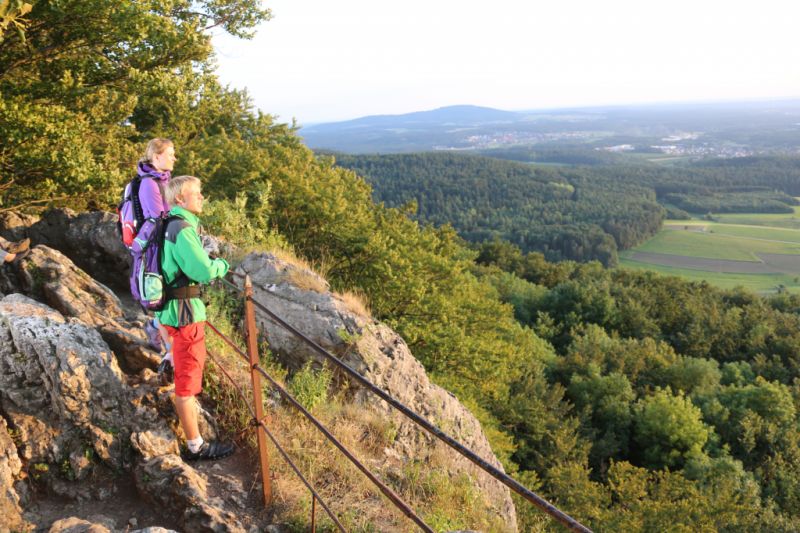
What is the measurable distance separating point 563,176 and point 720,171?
62828mm

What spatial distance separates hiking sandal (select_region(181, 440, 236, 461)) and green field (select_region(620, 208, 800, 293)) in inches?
3369

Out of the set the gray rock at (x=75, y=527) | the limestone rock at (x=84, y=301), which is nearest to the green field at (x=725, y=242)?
the limestone rock at (x=84, y=301)

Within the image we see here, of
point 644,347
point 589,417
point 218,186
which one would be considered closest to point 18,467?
point 218,186

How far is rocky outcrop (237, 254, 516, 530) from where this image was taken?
21.7 ft

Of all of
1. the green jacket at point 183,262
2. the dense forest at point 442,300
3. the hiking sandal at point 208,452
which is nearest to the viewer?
the green jacket at point 183,262

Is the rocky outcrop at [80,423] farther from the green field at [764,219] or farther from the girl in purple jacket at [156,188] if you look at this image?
the green field at [764,219]

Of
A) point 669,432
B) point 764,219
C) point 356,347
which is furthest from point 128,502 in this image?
point 764,219

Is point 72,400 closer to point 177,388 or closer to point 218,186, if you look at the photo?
point 177,388

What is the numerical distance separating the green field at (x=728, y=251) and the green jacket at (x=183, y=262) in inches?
3387

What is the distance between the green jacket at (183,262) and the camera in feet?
12.0

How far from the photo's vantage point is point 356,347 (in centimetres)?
688

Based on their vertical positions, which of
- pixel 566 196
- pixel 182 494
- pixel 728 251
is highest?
pixel 182 494

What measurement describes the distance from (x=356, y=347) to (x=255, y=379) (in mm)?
3257

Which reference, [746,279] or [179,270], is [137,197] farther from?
[746,279]
